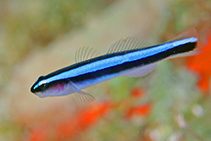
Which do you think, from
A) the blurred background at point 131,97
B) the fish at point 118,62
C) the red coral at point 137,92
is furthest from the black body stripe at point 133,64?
the red coral at point 137,92

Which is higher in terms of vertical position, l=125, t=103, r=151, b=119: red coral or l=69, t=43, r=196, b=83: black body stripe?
l=69, t=43, r=196, b=83: black body stripe

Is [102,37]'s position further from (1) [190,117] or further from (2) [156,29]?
(1) [190,117]

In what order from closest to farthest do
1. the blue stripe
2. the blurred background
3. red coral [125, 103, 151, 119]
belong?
the blue stripe, the blurred background, red coral [125, 103, 151, 119]

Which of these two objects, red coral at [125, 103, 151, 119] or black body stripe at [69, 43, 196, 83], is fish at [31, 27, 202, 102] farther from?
red coral at [125, 103, 151, 119]

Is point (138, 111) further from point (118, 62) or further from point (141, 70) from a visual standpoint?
point (118, 62)

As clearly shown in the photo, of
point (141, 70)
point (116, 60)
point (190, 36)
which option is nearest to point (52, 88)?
point (116, 60)

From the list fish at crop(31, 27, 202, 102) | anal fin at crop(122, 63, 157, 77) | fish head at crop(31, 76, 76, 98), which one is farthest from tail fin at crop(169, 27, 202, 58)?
fish head at crop(31, 76, 76, 98)
